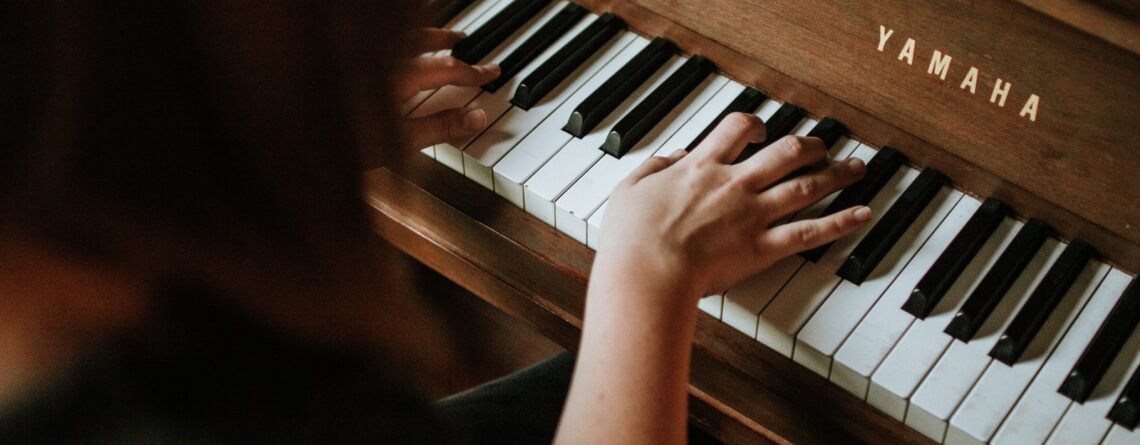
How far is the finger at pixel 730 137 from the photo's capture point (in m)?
1.33

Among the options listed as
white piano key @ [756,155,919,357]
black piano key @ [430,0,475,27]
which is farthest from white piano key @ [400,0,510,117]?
white piano key @ [756,155,919,357]

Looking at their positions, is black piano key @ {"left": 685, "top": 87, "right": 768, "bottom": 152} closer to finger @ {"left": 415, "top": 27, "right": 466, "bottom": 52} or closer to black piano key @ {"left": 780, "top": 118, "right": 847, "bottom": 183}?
black piano key @ {"left": 780, "top": 118, "right": 847, "bottom": 183}

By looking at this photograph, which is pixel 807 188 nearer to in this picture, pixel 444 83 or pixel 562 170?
pixel 562 170

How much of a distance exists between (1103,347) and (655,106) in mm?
603

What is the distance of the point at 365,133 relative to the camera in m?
0.84

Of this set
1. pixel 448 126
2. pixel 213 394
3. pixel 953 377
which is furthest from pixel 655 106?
pixel 213 394

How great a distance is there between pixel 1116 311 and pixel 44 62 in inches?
42.3

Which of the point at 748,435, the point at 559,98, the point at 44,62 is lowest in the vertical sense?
the point at 748,435

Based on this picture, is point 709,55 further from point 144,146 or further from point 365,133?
point 144,146

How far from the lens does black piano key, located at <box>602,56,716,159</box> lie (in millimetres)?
1420

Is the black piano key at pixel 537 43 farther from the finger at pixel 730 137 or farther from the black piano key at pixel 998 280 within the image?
the black piano key at pixel 998 280

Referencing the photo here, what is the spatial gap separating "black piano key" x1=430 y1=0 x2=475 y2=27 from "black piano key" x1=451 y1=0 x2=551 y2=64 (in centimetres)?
6

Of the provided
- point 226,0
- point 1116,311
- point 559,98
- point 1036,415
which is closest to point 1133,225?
point 1116,311

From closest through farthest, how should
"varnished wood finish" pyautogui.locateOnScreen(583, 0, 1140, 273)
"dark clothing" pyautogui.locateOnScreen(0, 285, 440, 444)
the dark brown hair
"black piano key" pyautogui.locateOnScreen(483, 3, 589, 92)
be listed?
1. the dark brown hair
2. "dark clothing" pyautogui.locateOnScreen(0, 285, 440, 444)
3. "varnished wood finish" pyautogui.locateOnScreen(583, 0, 1140, 273)
4. "black piano key" pyautogui.locateOnScreen(483, 3, 589, 92)
